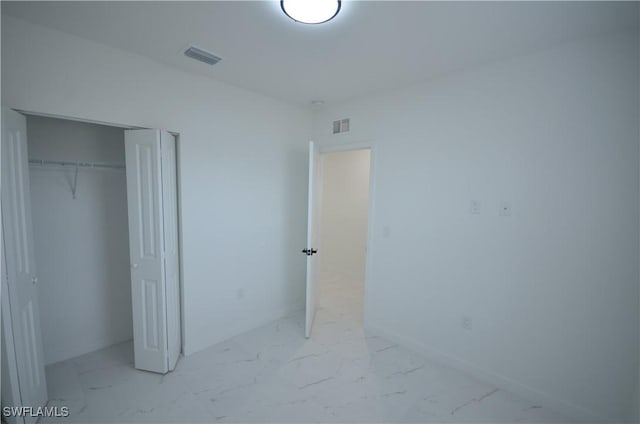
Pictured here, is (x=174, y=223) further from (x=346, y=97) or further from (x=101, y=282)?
(x=346, y=97)

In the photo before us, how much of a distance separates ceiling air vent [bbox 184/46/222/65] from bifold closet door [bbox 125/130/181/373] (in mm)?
637

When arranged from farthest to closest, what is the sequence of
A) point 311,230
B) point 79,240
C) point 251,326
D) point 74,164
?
point 251,326 < point 311,230 < point 79,240 < point 74,164

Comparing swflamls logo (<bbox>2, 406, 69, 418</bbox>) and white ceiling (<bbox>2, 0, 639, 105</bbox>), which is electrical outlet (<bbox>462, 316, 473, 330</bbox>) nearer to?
white ceiling (<bbox>2, 0, 639, 105</bbox>)

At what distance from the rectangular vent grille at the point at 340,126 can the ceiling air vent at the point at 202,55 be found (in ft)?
4.85

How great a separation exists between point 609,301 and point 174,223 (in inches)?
129

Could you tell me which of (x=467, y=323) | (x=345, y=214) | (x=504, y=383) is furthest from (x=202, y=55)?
(x=345, y=214)

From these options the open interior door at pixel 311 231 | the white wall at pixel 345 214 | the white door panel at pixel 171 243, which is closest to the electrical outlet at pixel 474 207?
the open interior door at pixel 311 231

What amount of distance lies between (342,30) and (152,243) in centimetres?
211

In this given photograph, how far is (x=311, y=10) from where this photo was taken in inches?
60.9

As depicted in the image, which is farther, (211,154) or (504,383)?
(211,154)

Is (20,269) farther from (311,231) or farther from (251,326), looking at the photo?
(311,231)

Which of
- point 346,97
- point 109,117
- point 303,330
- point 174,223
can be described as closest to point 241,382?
point 303,330

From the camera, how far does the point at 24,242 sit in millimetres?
1808

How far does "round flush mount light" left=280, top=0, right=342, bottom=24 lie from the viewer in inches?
58.9
